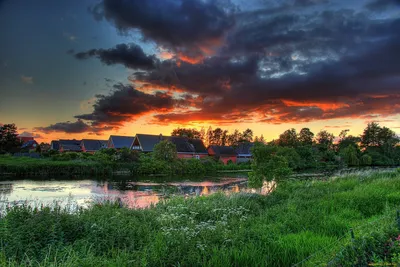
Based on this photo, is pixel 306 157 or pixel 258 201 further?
pixel 306 157

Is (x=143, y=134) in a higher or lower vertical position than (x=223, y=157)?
higher

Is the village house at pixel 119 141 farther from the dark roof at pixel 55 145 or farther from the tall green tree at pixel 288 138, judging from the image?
the tall green tree at pixel 288 138

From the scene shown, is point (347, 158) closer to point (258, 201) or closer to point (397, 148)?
point (397, 148)

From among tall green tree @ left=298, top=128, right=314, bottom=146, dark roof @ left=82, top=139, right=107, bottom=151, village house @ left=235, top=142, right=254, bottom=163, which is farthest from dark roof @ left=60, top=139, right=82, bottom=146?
tall green tree @ left=298, top=128, right=314, bottom=146

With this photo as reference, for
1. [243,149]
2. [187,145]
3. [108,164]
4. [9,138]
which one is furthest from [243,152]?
[9,138]

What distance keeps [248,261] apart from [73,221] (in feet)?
16.0

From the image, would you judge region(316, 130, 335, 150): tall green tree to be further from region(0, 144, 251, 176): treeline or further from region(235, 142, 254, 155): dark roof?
region(0, 144, 251, 176): treeline

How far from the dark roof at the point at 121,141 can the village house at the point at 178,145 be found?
600 cm

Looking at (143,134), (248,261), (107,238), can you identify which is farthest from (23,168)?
(248,261)

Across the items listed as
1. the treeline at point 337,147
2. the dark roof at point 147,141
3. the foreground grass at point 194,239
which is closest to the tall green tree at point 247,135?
the treeline at point 337,147

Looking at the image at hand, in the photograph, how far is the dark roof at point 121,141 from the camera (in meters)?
71.0

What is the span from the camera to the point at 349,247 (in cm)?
406

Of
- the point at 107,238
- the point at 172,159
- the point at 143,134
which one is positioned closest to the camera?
the point at 107,238

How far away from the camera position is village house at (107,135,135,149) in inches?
2780
